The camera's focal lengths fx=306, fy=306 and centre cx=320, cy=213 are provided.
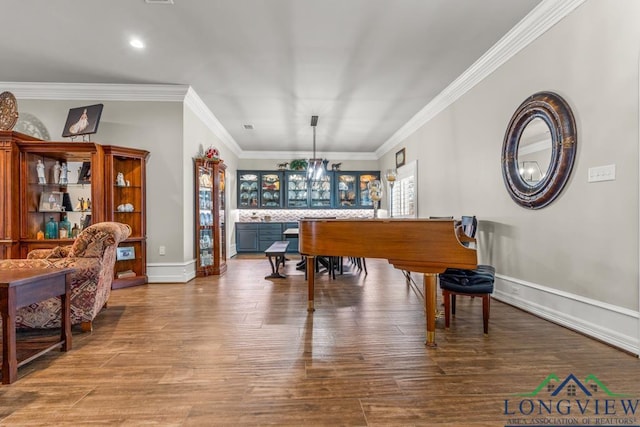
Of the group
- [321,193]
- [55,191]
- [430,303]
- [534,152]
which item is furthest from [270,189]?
[430,303]

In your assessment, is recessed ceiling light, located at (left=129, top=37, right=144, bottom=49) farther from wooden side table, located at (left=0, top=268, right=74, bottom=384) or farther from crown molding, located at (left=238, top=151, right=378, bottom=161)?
crown molding, located at (left=238, top=151, right=378, bottom=161)

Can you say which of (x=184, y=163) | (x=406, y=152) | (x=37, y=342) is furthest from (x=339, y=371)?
(x=406, y=152)

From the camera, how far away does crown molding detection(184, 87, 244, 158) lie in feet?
15.1

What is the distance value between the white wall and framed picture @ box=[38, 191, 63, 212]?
219 inches

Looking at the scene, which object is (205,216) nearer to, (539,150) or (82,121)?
(82,121)

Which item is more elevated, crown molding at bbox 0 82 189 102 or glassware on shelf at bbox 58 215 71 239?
crown molding at bbox 0 82 189 102

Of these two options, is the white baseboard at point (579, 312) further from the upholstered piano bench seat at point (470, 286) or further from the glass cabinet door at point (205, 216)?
the glass cabinet door at point (205, 216)

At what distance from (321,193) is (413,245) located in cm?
673

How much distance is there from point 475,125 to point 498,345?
2732mm

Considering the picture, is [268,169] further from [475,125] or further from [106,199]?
[475,125]

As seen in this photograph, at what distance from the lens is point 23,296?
74.1 inches

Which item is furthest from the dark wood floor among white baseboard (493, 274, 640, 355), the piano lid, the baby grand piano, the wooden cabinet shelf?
the wooden cabinet shelf

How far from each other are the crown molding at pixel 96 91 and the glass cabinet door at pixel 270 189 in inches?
167

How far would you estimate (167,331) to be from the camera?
8.57 ft
